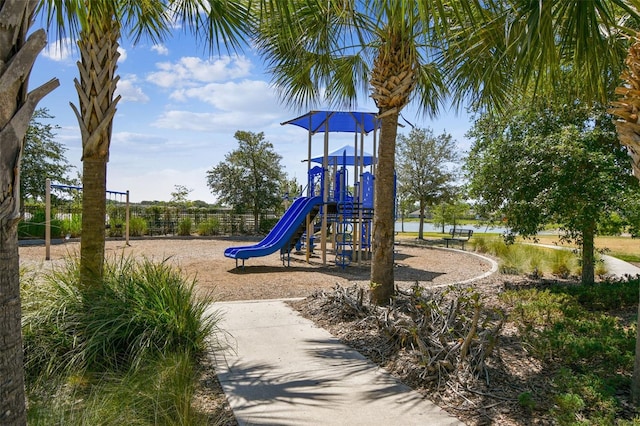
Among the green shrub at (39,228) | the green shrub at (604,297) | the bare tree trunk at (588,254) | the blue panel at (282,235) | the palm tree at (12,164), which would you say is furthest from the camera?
the green shrub at (39,228)

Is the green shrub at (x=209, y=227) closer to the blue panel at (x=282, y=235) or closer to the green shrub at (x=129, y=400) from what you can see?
the blue panel at (x=282, y=235)

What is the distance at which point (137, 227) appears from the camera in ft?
67.9

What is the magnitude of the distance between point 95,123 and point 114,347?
8.50ft

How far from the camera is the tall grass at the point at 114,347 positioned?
289 cm

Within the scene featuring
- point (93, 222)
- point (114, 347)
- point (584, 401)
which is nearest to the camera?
point (584, 401)

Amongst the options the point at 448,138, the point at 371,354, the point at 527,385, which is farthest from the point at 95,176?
the point at 448,138

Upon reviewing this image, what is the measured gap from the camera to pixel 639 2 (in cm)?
363

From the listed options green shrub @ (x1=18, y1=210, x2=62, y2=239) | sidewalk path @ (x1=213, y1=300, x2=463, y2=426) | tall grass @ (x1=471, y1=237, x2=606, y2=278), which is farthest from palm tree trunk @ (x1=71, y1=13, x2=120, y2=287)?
green shrub @ (x1=18, y1=210, x2=62, y2=239)

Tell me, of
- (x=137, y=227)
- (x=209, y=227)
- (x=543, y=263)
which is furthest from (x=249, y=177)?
(x=543, y=263)

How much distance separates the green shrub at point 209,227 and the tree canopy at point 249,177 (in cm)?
159

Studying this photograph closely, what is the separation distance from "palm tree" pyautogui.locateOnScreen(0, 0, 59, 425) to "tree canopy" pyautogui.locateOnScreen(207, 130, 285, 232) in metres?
22.0

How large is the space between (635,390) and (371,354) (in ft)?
7.37

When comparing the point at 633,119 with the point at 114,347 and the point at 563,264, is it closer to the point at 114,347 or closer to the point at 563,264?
the point at 114,347

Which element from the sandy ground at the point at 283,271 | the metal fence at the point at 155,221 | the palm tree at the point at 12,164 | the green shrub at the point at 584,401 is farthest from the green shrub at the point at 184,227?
the palm tree at the point at 12,164
